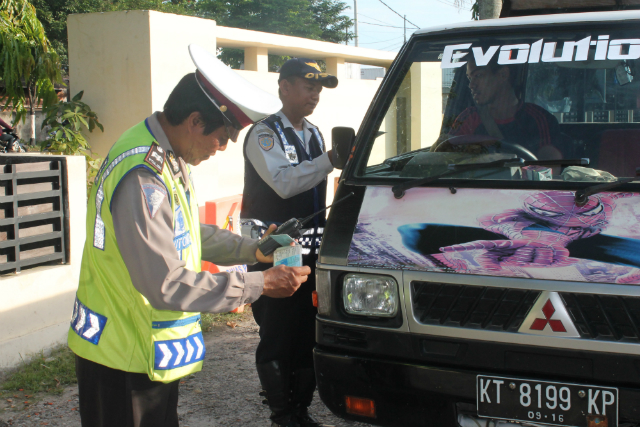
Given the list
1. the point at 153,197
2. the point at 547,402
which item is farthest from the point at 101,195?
the point at 547,402

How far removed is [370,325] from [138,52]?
496 cm

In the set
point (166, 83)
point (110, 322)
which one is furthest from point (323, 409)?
point (166, 83)

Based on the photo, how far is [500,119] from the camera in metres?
3.13

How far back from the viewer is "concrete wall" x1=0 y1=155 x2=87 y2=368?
14.0ft

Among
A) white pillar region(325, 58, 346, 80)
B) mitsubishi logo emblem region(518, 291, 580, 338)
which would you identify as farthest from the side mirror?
white pillar region(325, 58, 346, 80)

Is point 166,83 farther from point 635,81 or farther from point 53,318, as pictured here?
point 635,81

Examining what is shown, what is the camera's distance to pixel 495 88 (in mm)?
3213

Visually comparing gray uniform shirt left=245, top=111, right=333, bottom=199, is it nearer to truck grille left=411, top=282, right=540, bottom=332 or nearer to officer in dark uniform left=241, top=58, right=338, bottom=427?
officer in dark uniform left=241, top=58, right=338, bottom=427

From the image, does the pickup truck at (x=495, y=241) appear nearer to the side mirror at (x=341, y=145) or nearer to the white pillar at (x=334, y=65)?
the side mirror at (x=341, y=145)

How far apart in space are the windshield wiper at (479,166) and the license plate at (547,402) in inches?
34.2

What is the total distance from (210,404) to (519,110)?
2487 mm

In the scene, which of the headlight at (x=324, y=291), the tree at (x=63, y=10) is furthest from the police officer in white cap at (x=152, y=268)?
the tree at (x=63, y=10)

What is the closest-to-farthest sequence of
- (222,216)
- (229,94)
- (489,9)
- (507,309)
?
1. (229,94)
2. (507,309)
3. (222,216)
4. (489,9)

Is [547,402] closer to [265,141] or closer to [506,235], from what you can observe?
[506,235]
